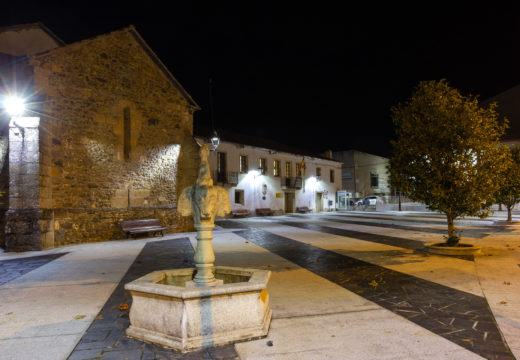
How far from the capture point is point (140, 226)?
12773mm

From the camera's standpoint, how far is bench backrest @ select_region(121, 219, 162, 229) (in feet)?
40.6

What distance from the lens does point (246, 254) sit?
871cm

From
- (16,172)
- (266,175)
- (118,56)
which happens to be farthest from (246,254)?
(266,175)

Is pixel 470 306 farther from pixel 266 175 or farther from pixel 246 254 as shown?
pixel 266 175

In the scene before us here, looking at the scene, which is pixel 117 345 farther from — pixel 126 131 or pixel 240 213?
pixel 240 213

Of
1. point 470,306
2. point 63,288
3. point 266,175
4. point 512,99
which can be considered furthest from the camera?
point 266,175

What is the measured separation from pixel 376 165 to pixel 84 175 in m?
39.1

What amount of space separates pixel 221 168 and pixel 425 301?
20.8 metres

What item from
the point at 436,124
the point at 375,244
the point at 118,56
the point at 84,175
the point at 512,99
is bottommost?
the point at 375,244

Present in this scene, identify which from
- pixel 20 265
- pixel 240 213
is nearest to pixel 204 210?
pixel 20 265

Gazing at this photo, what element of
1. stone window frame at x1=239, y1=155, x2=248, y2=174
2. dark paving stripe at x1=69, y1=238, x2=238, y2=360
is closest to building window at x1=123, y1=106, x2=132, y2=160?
dark paving stripe at x1=69, y1=238, x2=238, y2=360

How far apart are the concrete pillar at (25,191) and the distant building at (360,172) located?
35.8 metres

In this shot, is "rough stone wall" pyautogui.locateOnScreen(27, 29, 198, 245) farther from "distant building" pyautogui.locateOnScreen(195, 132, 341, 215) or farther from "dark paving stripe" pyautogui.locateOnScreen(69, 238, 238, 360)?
"distant building" pyautogui.locateOnScreen(195, 132, 341, 215)

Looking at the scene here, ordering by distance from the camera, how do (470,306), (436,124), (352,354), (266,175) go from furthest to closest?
(266,175) → (436,124) → (470,306) → (352,354)
